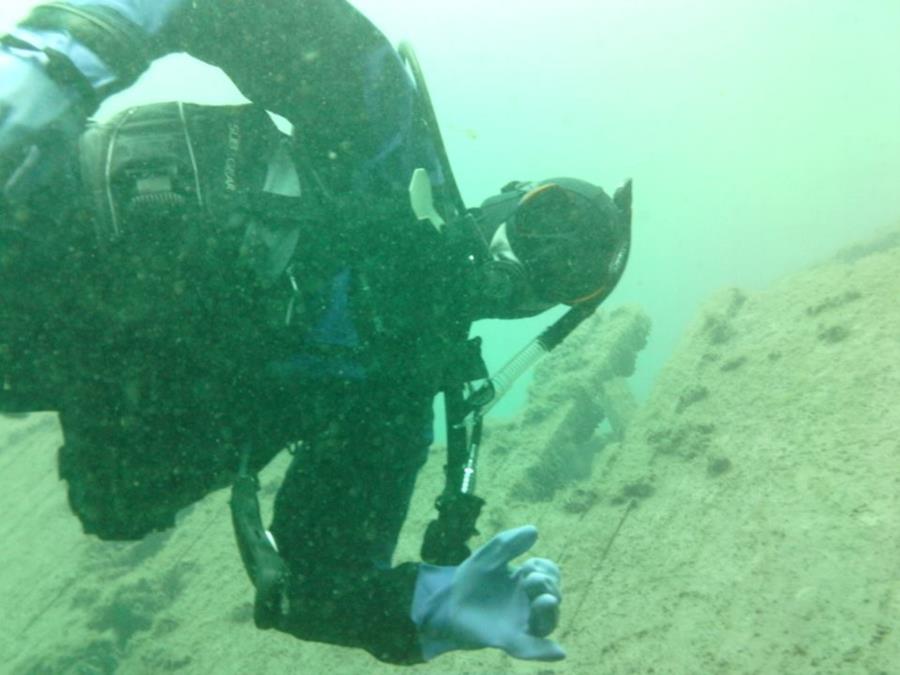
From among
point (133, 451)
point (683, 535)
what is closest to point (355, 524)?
point (133, 451)

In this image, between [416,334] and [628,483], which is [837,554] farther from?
[416,334]

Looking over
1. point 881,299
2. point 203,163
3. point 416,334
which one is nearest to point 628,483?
point 881,299

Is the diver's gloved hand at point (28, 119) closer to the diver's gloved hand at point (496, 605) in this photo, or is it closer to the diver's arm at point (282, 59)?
the diver's arm at point (282, 59)

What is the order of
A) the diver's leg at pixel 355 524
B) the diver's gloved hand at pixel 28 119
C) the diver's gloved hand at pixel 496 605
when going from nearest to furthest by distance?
the diver's gloved hand at pixel 28 119
the diver's gloved hand at pixel 496 605
the diver's leg at pixel 355 524

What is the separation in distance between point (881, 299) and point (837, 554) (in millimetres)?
2210

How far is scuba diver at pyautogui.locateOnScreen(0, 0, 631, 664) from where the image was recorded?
1712 mm

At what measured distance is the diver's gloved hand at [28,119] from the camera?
5.08 ft

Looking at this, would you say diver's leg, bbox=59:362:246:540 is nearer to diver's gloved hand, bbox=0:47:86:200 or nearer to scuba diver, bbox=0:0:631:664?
scuba diver, bbox=0:0:631:664

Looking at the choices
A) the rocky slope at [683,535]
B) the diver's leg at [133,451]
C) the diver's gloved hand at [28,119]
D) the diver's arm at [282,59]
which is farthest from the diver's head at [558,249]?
the rocky slope at [683,535]

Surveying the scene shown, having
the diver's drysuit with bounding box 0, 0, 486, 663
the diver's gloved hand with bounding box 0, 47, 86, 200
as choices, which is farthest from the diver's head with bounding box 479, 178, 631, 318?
the diver's gloved hand with bounding box 0, 47, 86, 200

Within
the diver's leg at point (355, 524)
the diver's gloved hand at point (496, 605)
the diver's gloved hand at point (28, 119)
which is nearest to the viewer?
the diver's gloved hand at point (28, 119)

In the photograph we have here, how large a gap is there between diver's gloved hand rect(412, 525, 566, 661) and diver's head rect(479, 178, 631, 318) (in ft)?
3.02

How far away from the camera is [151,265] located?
1.75 metres

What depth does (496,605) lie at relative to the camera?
1.79 metres
